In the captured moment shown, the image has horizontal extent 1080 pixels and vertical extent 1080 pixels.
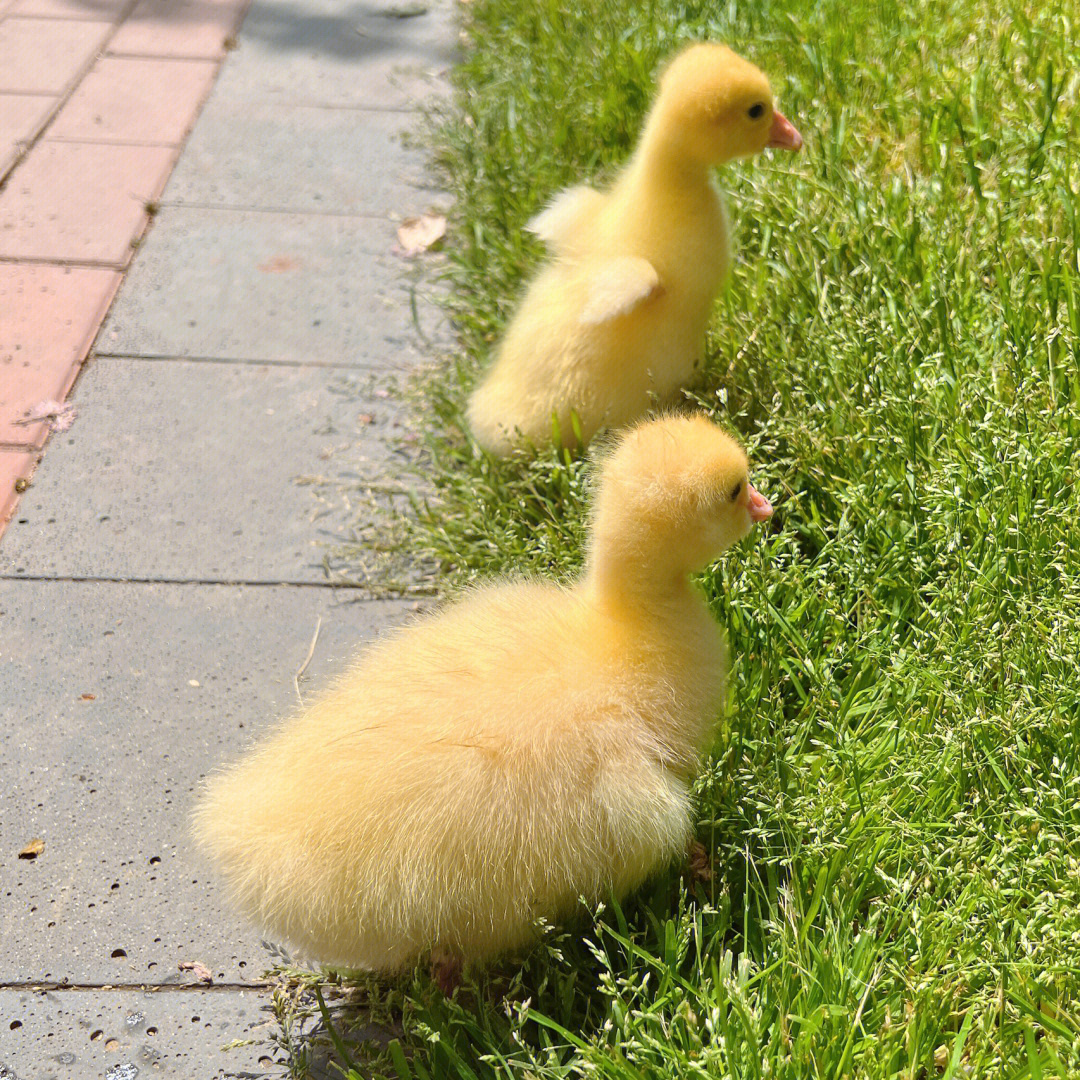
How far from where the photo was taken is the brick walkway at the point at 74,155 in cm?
373

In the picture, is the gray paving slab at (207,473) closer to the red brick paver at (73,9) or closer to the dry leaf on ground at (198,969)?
the dry leaf on ground at (198,969)

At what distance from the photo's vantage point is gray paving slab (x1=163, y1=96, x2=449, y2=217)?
15.1 ft

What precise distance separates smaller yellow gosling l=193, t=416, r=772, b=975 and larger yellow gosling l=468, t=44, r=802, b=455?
0.84 m

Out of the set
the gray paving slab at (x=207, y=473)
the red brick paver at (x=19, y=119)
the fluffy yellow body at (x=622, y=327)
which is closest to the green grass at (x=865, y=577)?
the fluffy yellow body at (x=622, y=327)

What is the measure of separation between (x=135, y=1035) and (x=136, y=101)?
4.06 m

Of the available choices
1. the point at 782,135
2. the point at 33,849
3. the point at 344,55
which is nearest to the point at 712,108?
the point at 782,135

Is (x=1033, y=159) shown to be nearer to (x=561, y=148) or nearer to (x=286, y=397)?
(x=561, y=148)

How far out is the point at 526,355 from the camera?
315 cm

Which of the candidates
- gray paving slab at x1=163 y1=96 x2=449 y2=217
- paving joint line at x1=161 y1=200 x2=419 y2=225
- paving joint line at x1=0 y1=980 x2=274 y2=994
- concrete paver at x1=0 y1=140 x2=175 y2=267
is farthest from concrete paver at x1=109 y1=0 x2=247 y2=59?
paving joint line at x1=0 y1=980 x2=274 y2=994

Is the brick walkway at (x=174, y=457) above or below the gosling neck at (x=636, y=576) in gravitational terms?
below

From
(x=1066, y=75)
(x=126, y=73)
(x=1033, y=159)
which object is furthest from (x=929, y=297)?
(x=126, y=73)

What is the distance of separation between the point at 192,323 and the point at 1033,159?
2582 millimetres

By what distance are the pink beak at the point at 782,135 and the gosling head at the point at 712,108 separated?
0.16 feet

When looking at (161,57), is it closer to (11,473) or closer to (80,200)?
(80,200)
